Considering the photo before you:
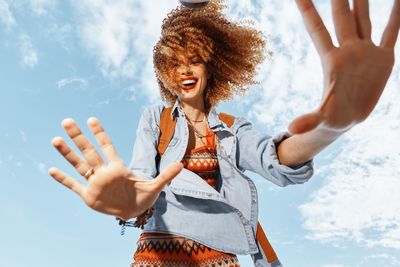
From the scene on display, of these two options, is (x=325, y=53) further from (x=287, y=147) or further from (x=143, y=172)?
(x=143, y=172)

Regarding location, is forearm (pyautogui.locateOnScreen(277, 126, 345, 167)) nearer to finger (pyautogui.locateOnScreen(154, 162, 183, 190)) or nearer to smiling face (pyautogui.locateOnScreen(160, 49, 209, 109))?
Answer: finger (pyautogui.locateOnScreen(154, 162, 183, 190))

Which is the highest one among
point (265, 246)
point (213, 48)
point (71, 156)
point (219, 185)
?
point (213, 48)

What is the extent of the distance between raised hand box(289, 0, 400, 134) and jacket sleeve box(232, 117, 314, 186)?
0.46m

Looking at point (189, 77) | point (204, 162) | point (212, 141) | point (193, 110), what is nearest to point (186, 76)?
point (189, 77)

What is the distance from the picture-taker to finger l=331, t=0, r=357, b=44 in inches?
76.0

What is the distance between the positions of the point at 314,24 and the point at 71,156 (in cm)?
114

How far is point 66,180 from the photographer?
7.02 ft

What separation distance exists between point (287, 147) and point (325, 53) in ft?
1.88

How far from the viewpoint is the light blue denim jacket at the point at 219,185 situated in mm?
2588

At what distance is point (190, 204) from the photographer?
269 centimetres

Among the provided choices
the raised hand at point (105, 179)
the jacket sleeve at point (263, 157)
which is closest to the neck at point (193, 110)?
the jacket sleeve at point (263, 157)

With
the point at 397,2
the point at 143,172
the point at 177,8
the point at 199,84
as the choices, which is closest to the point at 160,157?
the point at 143,172

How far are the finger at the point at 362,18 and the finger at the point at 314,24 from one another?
0.41 feet

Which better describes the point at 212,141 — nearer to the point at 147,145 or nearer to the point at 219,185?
the point at 219,185
